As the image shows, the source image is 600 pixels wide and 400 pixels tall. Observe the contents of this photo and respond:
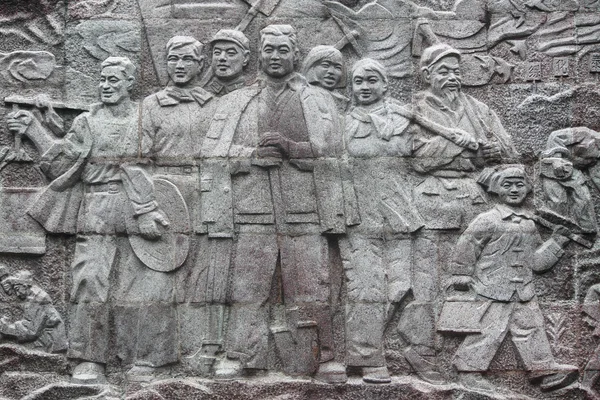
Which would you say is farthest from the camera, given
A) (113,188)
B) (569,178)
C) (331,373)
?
(569,178)

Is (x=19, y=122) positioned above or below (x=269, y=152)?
above

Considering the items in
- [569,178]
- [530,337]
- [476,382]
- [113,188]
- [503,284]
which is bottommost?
[476,382]

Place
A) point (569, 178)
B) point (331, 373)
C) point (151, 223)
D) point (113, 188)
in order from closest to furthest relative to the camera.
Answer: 1. point (331, 373)
2. point (151, 223)
3. point (113, 188)
4. point (569, 178)

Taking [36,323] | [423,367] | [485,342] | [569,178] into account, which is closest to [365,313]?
[423,367]

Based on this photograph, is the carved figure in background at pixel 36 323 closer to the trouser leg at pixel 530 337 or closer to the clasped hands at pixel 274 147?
the clasped hands at pixel 274 147

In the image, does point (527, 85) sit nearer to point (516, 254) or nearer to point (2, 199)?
point (516, 254)

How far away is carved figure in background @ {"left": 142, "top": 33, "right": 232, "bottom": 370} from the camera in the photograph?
28.4ft

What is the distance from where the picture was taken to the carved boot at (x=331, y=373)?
8586 mm

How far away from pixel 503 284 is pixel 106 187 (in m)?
3.52

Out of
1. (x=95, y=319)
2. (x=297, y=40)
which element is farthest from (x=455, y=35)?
(x=95, y=319)

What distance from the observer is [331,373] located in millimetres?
8586

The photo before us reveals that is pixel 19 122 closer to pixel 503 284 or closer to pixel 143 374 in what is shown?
pixel 143 374

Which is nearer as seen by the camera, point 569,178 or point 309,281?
point 309,281

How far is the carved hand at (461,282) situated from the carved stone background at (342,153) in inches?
4.2
